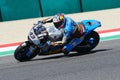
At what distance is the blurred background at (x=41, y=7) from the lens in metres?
23.5

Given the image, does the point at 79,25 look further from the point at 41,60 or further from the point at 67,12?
the point at 67,12

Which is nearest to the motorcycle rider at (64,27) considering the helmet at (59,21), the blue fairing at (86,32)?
the helmet at (59,21)

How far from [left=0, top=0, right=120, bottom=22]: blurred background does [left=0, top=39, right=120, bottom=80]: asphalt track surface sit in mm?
9456

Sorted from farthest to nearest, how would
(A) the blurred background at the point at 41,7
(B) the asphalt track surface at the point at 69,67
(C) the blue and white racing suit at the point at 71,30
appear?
(A) the blurred background at the point at 41,7 < (C) the blue and white racing suit at the point at 71,30 < (B) the asphalt track surface at the point at 69,67

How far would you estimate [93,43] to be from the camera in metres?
13.7

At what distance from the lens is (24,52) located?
12.9m

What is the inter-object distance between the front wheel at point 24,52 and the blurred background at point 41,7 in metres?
10.6

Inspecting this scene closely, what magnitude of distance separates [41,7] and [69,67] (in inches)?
508

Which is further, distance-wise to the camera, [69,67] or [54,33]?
[54,33]

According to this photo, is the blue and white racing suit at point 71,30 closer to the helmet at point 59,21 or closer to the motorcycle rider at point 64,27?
the motorcycle rider at point 64,27

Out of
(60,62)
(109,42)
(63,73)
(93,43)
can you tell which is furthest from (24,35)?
(63,73)

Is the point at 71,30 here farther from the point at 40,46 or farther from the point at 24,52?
the point at 24,52

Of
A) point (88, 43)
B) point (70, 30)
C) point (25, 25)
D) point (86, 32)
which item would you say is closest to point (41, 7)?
point (25, 25)

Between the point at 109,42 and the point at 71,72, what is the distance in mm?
5712
